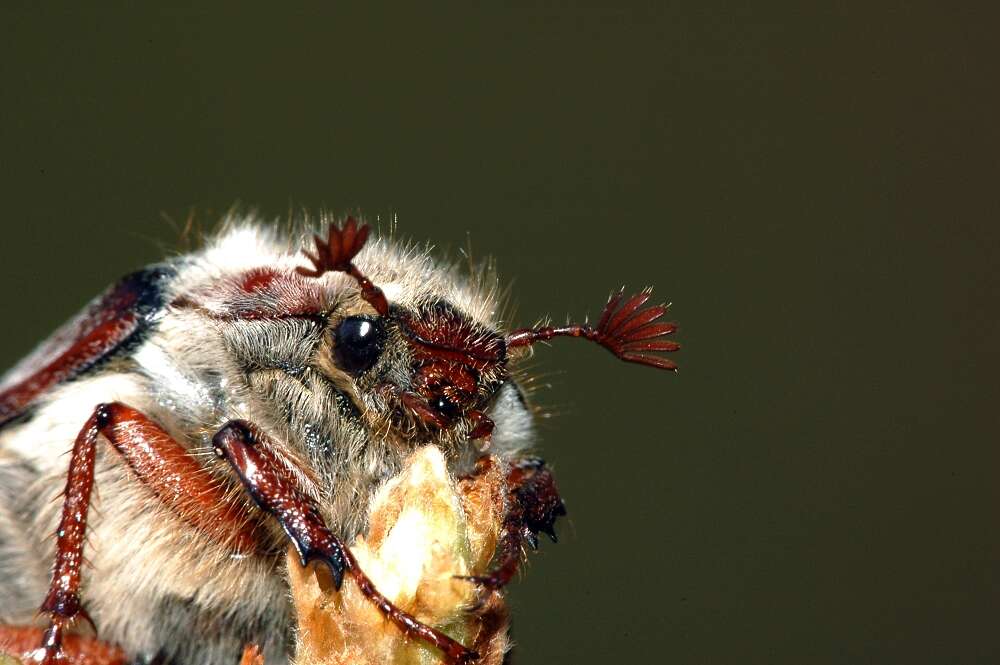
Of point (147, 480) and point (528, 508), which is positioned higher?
point (528, 508)

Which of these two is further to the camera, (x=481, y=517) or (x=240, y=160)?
(x=240, y=160)

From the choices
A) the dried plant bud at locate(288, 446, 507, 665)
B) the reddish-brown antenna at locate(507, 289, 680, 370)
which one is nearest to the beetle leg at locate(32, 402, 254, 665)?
the dried plant bud at locate(288, 446, 507, 665)

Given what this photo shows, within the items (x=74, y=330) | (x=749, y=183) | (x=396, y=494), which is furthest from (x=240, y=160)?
(x=396, y=494)

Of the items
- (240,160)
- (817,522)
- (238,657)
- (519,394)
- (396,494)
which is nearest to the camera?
(396,494)

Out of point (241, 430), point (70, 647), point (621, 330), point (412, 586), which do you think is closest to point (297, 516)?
point (241, 430)

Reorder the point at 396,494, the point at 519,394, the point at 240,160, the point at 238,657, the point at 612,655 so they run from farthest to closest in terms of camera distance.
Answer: the point at 240,160, the point at 612,655, the point at 519,394, the point at 238,657, the point at 396,494

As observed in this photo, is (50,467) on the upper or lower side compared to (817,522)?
lower

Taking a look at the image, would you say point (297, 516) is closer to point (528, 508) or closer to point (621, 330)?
point (528, 508)

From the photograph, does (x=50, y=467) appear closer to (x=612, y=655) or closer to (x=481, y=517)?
(x=481, y=517)
